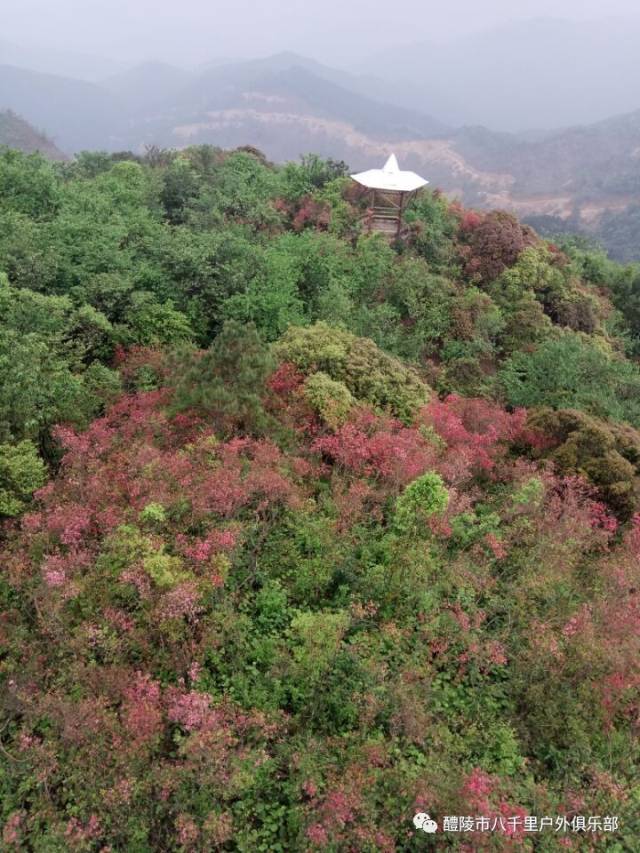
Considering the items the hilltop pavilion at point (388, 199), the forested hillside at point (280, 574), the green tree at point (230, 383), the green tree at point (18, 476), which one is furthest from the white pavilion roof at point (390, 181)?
the green tree at point (18, 476)

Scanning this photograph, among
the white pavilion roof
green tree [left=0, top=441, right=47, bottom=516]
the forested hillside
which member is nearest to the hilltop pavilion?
the white pavilion roof

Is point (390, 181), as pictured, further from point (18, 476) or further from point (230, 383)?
point (18, 476)

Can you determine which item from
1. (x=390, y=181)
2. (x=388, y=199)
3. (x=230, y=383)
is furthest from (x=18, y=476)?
(x=388, y=199)

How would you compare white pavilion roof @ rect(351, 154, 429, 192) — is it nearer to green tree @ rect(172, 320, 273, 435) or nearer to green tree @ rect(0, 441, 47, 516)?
green tree @ rect(172, 320, 273, 435)

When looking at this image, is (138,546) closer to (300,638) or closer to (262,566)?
(262,566)

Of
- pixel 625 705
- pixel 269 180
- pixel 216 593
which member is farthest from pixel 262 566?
pixel 269 180
